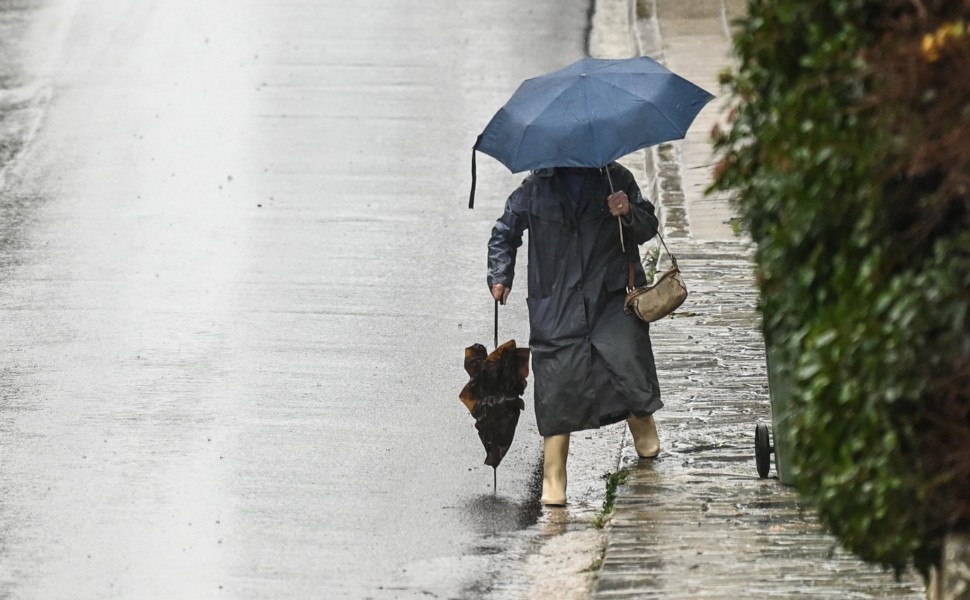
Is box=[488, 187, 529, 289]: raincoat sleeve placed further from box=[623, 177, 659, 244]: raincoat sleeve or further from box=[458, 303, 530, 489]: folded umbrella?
box=[623, 177, 659, 244]: raincoat sleeve

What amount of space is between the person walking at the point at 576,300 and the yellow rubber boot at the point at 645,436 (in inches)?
11.1

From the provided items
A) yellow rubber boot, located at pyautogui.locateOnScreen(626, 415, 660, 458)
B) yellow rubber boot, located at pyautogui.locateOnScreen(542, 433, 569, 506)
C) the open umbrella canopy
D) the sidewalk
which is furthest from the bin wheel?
the open umbrella canopy

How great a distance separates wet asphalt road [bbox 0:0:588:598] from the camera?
28.9 ft

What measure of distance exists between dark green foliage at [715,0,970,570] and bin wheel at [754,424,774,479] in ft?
10.2

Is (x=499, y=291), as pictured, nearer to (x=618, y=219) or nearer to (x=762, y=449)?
(x=618, y=219)

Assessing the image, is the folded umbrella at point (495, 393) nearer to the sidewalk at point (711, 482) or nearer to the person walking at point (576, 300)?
the person walking at point (576, 300)

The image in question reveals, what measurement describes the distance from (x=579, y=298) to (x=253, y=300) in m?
3.80

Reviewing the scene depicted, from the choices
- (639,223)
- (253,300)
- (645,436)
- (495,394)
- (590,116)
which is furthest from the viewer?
(253,300)

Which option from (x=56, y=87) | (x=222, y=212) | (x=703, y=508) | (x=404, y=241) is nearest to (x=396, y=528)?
(x=703, y=508)

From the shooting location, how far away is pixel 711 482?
9312 mm

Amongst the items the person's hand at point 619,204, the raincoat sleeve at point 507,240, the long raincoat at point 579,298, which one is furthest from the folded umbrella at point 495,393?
the person's hand at point 619,204

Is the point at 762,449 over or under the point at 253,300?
over

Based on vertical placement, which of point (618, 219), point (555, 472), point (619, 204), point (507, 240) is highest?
point (619, 204)

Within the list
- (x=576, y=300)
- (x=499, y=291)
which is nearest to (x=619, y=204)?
(x=576, y=300)
